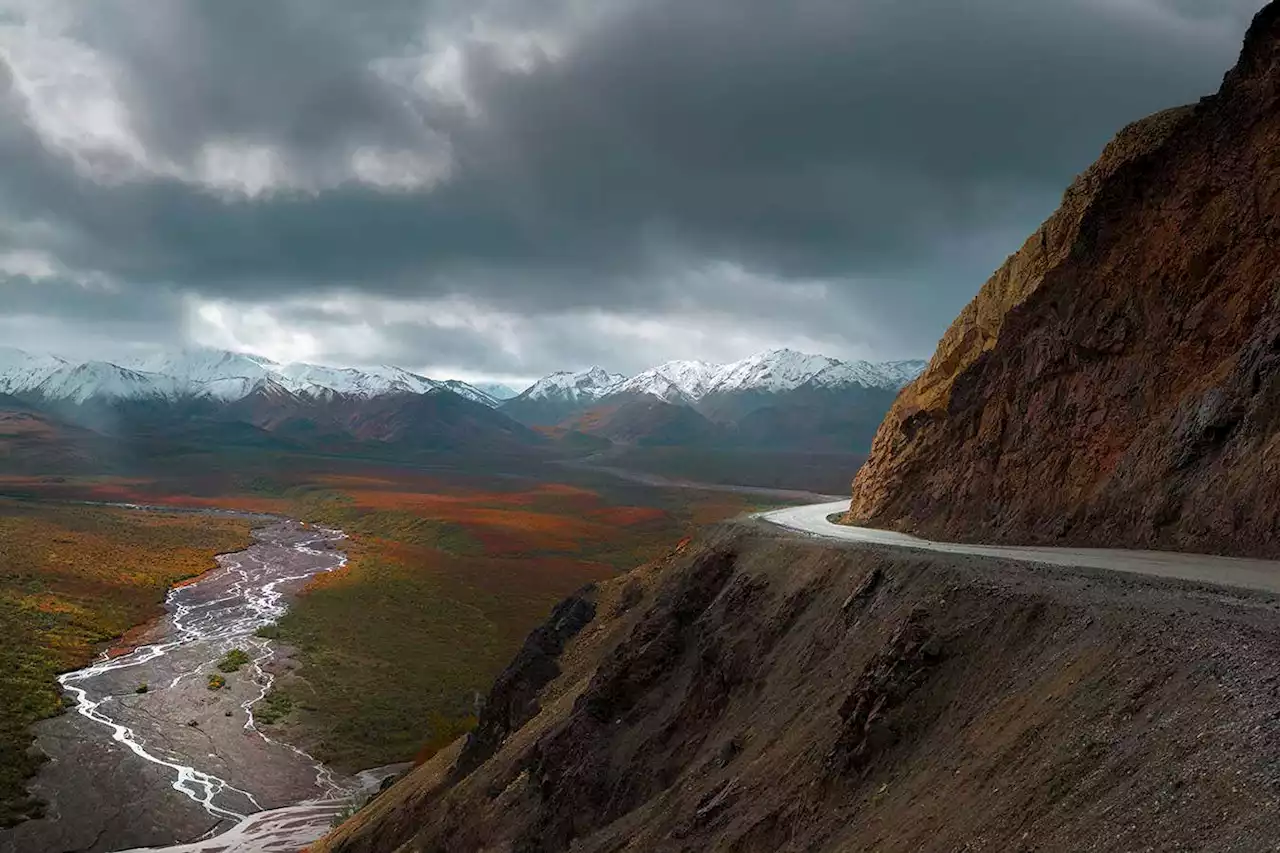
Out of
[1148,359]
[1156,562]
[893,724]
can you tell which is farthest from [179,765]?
[1148,359]

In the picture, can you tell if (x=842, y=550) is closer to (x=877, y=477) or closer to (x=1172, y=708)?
(x=1172, y=708)

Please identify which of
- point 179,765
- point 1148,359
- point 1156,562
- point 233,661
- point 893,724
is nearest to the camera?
point 893,724

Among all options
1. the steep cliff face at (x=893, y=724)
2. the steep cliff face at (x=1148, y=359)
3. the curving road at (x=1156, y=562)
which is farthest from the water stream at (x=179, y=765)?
the steep cliff face at (x=1148, y=359)

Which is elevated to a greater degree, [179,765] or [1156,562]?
[1156,562]

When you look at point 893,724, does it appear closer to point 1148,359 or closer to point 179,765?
point 1148,359

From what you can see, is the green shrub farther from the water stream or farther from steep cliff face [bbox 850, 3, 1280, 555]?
steep cliff face [bbox 850, 3, 1280, 555]
